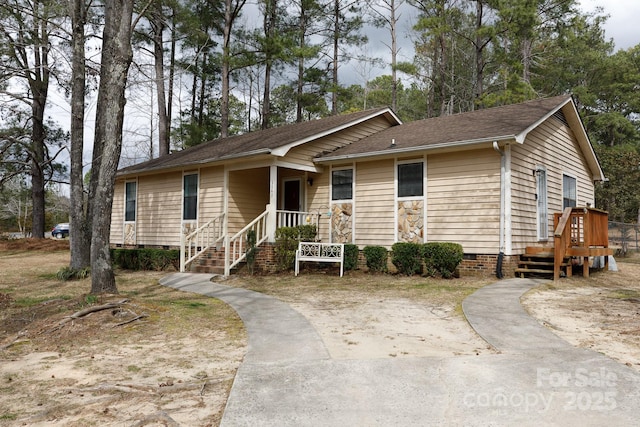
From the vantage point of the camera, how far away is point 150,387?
384 cm

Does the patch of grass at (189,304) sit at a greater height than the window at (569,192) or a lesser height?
lesser

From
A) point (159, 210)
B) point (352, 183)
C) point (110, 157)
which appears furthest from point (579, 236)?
point (159, 210)

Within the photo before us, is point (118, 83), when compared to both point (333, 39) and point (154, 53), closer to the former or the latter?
point (154, 53)

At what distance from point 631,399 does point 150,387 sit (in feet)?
12.3

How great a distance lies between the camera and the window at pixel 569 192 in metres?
13.7

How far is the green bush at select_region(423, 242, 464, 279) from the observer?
1027 cm

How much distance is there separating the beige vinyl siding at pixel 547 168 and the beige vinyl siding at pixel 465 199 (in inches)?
18.3

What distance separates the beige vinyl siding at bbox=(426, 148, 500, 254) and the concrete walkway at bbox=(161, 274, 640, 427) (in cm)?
555

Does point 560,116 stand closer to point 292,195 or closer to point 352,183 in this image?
point 352,183

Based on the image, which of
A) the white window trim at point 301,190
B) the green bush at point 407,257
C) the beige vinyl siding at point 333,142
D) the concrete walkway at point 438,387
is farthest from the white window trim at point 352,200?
the concrete walkway at point 438,387

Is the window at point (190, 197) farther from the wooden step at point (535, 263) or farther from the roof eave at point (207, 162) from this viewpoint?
the wooden step at point (535, 263)

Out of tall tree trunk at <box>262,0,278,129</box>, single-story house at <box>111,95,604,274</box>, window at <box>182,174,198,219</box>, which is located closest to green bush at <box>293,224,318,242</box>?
single-story house at <box>111,95,604,274</box>

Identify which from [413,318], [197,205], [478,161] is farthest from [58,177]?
[413,318]

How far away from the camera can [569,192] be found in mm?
14117
